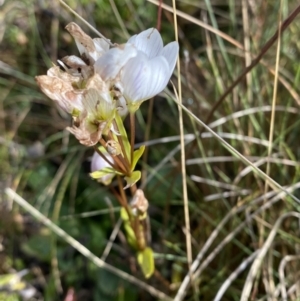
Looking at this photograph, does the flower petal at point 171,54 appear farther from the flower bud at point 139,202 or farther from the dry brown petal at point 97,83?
the flower bud at point 139,202

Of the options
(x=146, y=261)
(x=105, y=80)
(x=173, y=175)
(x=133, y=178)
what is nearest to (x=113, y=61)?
(x=105, y=80)

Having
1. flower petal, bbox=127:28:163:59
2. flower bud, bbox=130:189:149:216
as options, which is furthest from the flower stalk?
flower bud, bbox=130:189:149:216

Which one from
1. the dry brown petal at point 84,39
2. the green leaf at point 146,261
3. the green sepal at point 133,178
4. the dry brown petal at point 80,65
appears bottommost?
the green leaf at point 146,261

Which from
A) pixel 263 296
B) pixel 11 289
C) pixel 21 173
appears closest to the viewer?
pixel 263 296

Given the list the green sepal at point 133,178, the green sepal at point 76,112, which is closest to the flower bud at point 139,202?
the green sepal at point 133,178

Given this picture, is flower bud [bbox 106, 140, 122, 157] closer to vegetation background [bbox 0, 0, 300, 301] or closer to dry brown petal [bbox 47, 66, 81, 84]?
dry brown petal [bbox 47, 66, 81, 84]

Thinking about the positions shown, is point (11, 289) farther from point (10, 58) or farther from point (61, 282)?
point (10, 58)

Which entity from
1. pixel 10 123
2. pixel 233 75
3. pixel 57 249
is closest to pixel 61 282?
pixel 57 249

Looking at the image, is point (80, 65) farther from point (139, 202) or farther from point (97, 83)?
point (139, 202)
